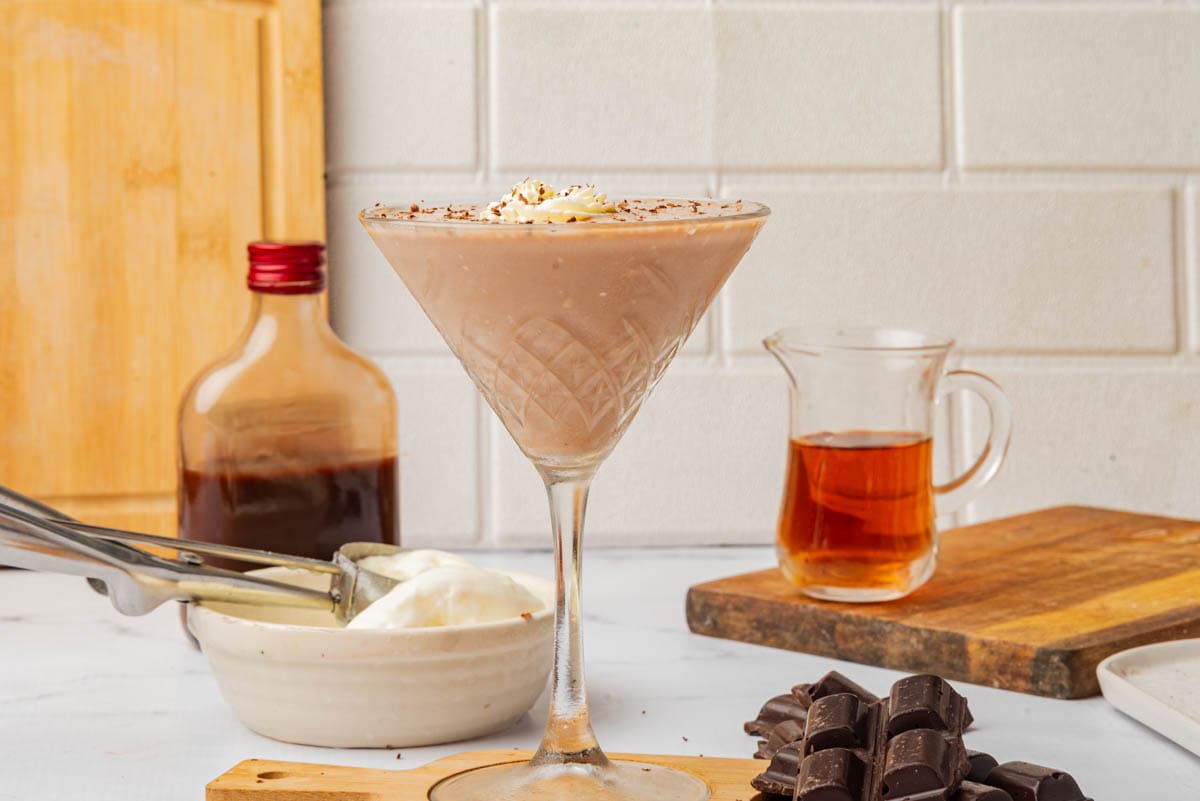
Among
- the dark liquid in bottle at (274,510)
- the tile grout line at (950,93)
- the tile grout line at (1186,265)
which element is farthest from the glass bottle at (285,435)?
the tile grout line at (1186,265)

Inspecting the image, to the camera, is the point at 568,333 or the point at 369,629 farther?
the point at 369,629

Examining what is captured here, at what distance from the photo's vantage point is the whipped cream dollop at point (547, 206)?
0.67 meters

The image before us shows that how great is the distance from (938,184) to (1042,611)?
1.98 ft

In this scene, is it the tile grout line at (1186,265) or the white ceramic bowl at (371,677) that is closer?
the white ceramic bowl at (371,677)

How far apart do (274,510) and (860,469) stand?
1.36ft

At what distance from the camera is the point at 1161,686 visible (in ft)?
2.89

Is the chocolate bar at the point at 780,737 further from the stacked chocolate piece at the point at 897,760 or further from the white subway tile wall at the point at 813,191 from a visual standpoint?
the white subway tile wall at the point at 813,191

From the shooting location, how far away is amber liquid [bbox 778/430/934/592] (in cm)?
105

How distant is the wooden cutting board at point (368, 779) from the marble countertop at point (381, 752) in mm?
50

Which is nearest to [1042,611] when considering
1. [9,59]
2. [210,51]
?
[210,51]

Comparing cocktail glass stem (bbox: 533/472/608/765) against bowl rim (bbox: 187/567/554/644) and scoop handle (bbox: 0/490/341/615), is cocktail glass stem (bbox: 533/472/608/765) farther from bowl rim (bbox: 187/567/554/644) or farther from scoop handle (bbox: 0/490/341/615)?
scoop handle (bbox: 0/490/341/615)

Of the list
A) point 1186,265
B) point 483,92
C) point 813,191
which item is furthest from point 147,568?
point 1186,265

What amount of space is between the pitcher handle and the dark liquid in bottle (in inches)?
18.1

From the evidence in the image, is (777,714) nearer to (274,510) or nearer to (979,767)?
(979,767)
